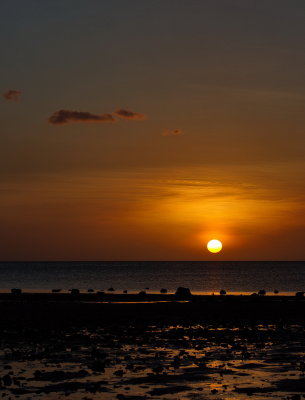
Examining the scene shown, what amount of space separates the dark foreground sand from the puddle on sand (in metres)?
0.04

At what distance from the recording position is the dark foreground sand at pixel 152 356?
21.8 meters

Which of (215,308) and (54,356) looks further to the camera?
(215,308)

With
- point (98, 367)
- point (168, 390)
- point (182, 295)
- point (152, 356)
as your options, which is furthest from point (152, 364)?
point (182, 295)

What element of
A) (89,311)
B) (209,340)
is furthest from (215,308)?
(209,340)

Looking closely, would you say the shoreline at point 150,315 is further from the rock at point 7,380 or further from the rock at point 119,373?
the rock at point 7,380

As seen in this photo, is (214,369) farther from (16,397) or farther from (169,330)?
(169,330)

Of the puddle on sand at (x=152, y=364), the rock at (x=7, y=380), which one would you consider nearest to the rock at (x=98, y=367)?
the puddle on sand at (x=152, y=364)

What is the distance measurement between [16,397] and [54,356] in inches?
336

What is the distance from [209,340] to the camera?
115 ft

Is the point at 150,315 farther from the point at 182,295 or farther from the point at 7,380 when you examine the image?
the point at 7,380

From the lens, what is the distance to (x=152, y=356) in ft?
95.6

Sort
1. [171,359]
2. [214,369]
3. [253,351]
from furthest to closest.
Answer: [253,351] < [171,359] < [214,369]

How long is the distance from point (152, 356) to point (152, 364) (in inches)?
89.6

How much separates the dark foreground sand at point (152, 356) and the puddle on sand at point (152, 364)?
0.04 m
